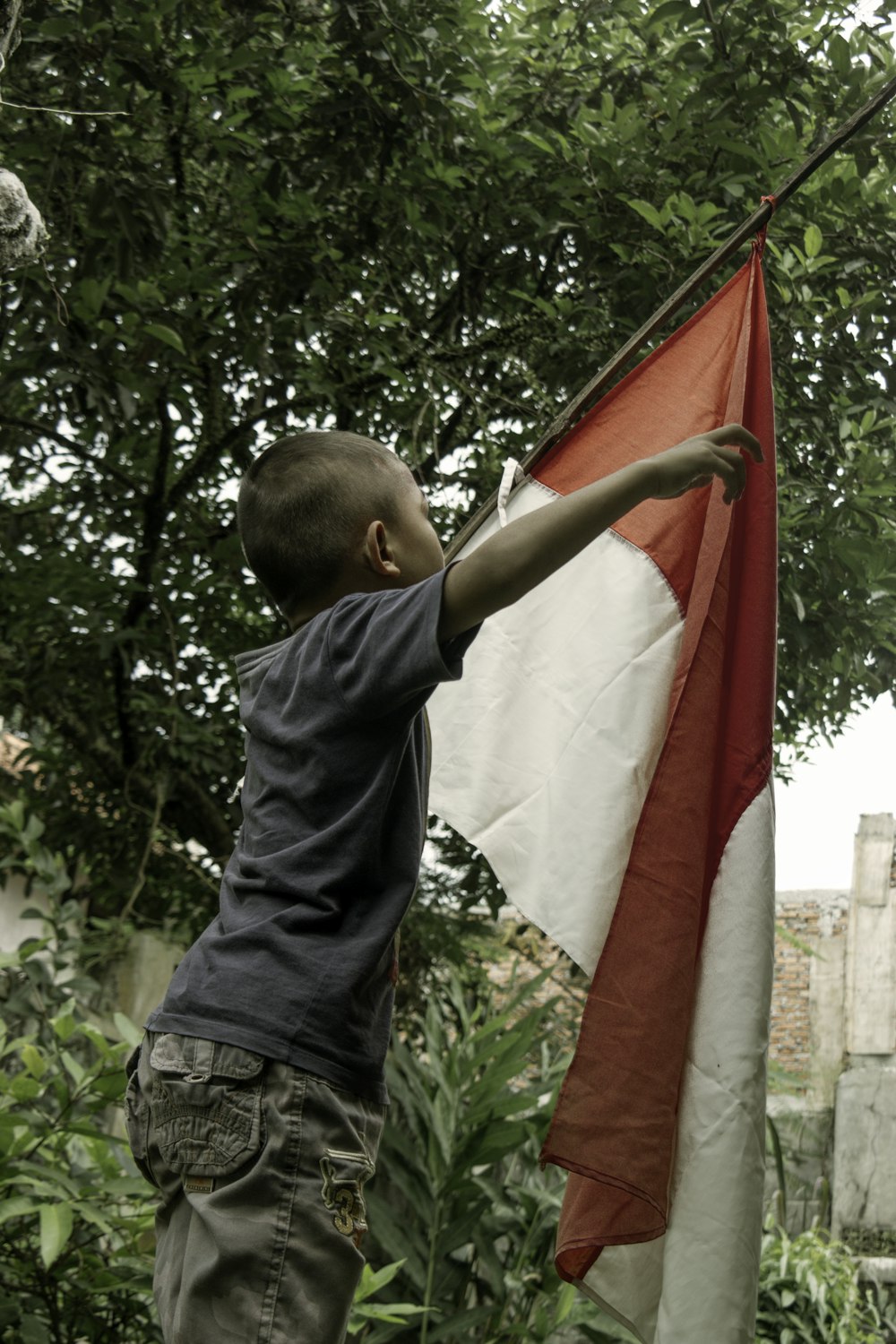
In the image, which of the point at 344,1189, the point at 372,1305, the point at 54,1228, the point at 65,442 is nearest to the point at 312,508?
the point at 344,1189

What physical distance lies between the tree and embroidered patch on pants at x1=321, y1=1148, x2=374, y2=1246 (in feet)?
7.37

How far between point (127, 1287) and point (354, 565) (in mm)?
2059

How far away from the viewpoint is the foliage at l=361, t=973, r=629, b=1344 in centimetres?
355

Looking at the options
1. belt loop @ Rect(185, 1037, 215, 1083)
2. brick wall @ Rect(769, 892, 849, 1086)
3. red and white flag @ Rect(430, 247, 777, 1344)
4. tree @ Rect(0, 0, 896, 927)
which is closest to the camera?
belt loop @ Rect(185, 1037, 215, 1083)

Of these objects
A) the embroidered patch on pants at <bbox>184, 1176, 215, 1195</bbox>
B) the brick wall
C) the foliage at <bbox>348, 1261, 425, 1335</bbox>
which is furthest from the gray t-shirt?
the brick wall

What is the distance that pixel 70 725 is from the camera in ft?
14.2

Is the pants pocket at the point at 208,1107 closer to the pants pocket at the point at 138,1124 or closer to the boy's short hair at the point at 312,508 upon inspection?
the pants pocket at the point at 138,1124

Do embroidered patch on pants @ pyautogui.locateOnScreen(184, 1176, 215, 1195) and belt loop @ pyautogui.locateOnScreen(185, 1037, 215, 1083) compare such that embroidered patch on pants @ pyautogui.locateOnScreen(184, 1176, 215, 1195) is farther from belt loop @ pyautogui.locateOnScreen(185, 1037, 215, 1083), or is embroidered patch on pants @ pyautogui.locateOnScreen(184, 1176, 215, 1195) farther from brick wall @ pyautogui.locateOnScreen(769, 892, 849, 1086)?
brick wall @ pyautogui.locateOnScreen(769, 892, 849, 1086)

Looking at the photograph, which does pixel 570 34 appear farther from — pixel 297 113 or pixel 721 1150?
pixel 721 1150

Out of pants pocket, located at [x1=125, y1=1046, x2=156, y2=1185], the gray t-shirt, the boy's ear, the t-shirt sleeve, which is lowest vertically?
pants pocket, located at [x1=125, y1=1046, x2=156, y2=1185]

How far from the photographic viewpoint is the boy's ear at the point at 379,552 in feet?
4.86

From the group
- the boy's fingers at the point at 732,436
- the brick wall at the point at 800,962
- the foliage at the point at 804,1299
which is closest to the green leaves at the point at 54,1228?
the boy's fingers at the point at 732,436

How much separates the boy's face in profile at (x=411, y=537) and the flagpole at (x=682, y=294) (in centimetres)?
37

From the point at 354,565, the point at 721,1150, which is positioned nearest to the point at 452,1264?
the point at 721,1150
